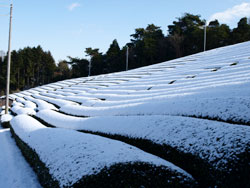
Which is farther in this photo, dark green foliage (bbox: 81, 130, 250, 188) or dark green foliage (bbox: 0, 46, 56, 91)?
dark green foliage (bbox: 0, 46, 56, 91)

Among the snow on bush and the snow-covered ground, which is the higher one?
the snow on bush

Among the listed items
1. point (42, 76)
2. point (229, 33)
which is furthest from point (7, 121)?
point (42, 76)

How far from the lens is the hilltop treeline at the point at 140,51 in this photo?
35.7 metres

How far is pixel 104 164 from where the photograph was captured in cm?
292

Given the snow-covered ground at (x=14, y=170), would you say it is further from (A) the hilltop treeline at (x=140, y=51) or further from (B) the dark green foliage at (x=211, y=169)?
(A) the hilltop treeline at (x=140, y=51)

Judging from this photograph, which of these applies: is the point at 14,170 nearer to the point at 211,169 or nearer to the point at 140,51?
the point at 211,169

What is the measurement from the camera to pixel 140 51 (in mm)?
46938

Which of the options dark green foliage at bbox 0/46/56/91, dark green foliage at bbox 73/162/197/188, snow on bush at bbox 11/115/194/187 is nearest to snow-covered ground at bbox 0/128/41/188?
snow on bush at bbox 11/115/194/187

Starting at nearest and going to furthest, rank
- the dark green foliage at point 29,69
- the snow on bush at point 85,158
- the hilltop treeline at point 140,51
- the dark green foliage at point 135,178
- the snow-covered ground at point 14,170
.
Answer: the dark green foliage at point 135,178 < the snow on bush at point 85,158 < the snow-covered ground at point 14,170 < the hilltop treeline at point 140,51 < the dark green foliage at point 29,69

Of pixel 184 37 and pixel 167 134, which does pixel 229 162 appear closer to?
pixel 167 134

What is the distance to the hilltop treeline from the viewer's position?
117ft

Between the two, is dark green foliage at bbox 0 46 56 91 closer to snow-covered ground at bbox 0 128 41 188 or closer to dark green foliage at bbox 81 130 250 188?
snow-covered ground at bbox 0 128 41 188

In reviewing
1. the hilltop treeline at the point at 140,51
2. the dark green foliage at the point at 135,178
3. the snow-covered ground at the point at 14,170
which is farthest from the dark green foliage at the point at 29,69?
the dark green foliage at the point at 135,178

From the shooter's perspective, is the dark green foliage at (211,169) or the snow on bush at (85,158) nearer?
the dark green foliage at (211,169)
